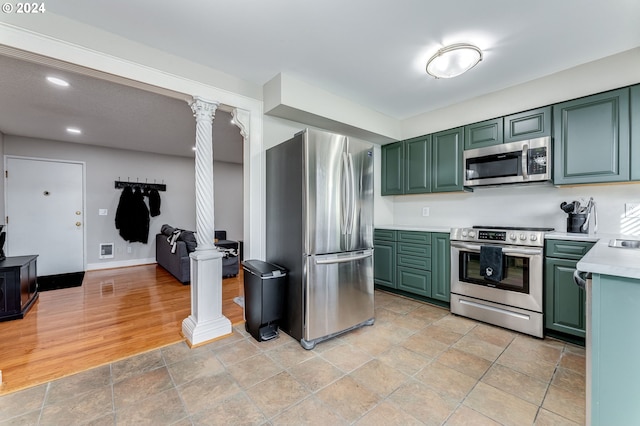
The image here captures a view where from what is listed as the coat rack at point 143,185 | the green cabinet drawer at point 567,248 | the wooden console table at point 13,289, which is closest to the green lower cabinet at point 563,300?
the green cabinet drawer at point 567,248

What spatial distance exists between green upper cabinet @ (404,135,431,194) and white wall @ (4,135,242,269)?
4.63m

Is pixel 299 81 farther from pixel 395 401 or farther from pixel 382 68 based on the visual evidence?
pixel 395 401

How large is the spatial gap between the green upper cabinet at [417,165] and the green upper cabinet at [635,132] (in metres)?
1.71

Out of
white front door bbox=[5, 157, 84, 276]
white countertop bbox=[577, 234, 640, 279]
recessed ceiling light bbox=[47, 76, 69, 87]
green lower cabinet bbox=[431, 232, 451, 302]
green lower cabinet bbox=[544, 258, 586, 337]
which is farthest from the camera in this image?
white front door bbox=[5, 157, 84, 276]

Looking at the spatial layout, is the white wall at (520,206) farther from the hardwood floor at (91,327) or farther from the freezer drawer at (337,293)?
the hardwood floor at (91,327)

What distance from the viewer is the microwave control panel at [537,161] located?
2539 mm

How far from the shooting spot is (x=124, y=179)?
5383 millimetres

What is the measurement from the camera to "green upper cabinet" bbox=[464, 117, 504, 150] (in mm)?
2869

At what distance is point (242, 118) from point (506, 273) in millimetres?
3028

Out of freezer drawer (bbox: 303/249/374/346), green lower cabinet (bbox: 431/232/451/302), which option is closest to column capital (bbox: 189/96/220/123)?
freezer drawer (bbox: 303/249/374/346)

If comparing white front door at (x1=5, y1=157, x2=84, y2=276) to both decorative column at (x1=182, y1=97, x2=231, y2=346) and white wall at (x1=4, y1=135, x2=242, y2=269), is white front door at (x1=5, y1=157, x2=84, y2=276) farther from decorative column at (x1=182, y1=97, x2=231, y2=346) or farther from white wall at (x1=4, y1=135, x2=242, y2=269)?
decorative column at (x1=182, y1=97, x2=231, y2=346)

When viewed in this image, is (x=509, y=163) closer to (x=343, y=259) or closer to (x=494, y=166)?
(x=494, y=166)

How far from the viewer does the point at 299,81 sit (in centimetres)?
265

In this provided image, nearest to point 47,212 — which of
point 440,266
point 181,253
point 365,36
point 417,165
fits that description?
point 181,253
